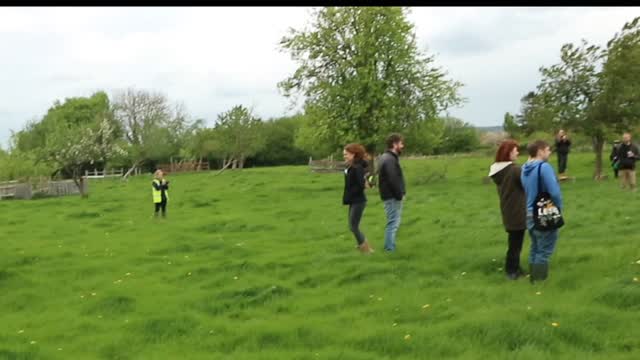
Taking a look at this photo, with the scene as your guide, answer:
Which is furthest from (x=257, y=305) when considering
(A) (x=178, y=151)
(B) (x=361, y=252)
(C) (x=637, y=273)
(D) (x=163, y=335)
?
(A) (x=178, y=151)

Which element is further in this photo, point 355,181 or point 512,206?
point 355,181

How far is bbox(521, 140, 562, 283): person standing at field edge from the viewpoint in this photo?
8.11 meters

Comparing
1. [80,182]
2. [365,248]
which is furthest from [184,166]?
[365,248]

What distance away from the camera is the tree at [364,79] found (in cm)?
3228

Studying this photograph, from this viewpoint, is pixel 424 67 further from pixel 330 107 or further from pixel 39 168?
pixel 39 168

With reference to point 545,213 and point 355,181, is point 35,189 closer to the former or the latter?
point 355,181

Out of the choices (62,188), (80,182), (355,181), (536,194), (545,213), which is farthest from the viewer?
(62,188)

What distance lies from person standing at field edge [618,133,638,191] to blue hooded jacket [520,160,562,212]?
38.7ft

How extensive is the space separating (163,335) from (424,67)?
94.8 ft

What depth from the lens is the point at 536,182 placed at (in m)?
8.23

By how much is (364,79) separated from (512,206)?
23798mm

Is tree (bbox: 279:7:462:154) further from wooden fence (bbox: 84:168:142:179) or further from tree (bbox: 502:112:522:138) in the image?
wooden fence (bbox: 84:168:142:179)

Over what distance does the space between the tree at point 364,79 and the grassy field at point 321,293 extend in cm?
1551

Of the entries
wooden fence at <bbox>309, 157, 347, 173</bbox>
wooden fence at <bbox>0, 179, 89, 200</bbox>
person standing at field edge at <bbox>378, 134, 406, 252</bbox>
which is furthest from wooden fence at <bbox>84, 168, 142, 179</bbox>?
person standing at field edge at <bbox>378, 134, 406, 252</bbox>
